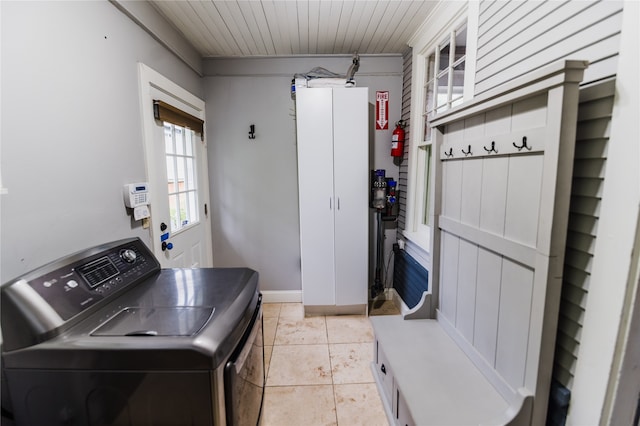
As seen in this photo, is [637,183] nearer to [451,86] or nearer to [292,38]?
[451,86]

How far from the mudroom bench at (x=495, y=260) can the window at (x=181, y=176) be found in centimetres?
187

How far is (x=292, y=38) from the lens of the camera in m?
2.54

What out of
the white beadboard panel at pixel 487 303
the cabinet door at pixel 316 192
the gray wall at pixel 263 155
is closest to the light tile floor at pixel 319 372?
the cabinet door at pixel 316 192

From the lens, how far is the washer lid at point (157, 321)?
941 mm

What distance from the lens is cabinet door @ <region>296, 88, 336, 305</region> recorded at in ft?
8.48

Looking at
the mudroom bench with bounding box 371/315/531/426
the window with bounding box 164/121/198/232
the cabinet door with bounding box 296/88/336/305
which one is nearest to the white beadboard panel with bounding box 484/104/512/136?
the mudroom bench with bounding box 371/315/531/426

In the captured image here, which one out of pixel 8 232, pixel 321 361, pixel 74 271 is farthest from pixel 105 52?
pixel 321 361

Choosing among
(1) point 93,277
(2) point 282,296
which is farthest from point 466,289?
(2) point 282,296

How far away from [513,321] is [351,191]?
69.2 inches

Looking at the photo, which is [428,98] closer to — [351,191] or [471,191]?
[351,191]

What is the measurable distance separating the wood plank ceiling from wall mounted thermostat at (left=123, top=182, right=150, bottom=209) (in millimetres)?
1269

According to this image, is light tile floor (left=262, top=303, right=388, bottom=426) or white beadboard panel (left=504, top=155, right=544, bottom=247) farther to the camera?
light tile floor (left=262, top=303, right=388, bottom=426)

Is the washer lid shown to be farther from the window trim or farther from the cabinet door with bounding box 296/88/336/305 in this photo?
the cabinet door with bounding box 296/88/336/305

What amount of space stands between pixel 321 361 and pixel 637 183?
207 centimetres
